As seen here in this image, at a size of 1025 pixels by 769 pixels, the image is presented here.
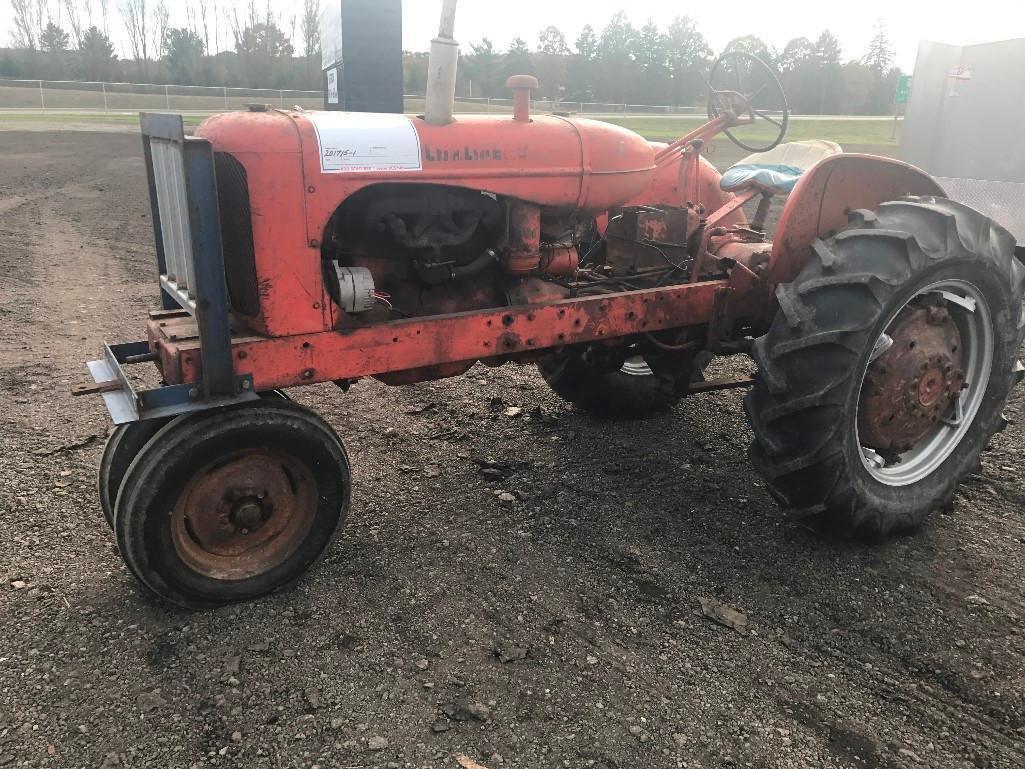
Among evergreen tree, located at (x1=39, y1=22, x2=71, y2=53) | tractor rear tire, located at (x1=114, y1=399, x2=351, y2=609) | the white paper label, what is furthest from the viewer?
evergreen tree, located at (x1=39, y1=22, x2=71, y2=53)

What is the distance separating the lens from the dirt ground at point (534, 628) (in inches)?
89.6

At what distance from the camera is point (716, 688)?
2.49 m

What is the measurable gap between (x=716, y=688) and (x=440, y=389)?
291cm

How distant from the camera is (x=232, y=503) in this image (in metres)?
2.77

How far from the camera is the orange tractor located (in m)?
2.64

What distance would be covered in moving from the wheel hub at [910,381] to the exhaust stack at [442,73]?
6.33 feet

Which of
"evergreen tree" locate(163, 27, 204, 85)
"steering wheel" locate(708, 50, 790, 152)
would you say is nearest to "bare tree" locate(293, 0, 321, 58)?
"evergreen tree" locate(163, 27, 204, 85)

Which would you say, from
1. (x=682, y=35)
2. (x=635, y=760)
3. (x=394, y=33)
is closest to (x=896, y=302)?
(x=635, y=760)

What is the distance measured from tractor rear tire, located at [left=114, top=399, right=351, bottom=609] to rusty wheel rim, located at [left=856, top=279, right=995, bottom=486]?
2064 millimetres

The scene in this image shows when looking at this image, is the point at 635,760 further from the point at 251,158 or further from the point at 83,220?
the point at 83,220

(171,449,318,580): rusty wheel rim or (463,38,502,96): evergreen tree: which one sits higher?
(463,38,502,96): evergreen tree

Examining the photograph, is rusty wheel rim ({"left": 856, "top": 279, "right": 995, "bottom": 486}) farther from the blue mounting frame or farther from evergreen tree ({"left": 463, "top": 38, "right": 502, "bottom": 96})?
evergreen tree ({"left": 463, "top": 38, "right": 502, "bottom": 96})

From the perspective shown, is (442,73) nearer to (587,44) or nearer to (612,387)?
(612,387)

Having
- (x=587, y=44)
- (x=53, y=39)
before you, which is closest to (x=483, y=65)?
(x=587, y=44)
